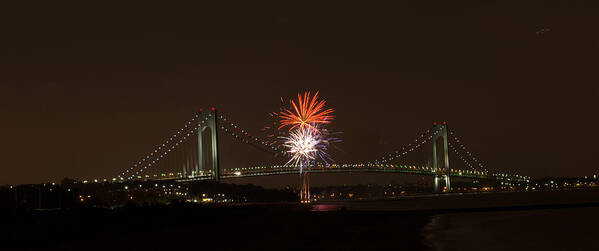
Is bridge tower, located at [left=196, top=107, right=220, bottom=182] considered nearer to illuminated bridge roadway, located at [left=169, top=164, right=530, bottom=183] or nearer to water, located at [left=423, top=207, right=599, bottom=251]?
illuminated bridge roadway, located at [left=169, top=164, right=530, bottom=183]

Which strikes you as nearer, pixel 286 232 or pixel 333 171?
pixel 286 232

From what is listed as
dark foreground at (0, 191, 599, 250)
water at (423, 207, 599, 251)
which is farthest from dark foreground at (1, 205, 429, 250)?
water at (423, 207, 599, 251)

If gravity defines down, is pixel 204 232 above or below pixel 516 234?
above

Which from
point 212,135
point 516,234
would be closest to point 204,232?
→ point 516,234

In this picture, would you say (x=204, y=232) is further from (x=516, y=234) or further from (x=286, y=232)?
(x=516, y=234)

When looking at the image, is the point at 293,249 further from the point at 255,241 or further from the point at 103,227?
the point at 103,227

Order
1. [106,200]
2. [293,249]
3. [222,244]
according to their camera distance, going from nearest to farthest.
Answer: [293,249] < [222,244] < [106,200]

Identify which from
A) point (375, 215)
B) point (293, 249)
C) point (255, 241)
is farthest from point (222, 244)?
point (375, 215)

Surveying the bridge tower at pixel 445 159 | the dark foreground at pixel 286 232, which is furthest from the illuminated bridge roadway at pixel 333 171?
the dark foreground at pixel 286 232

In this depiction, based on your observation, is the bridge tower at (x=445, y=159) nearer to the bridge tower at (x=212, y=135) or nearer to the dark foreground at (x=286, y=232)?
the bridge tower at (x=212, y=135)
